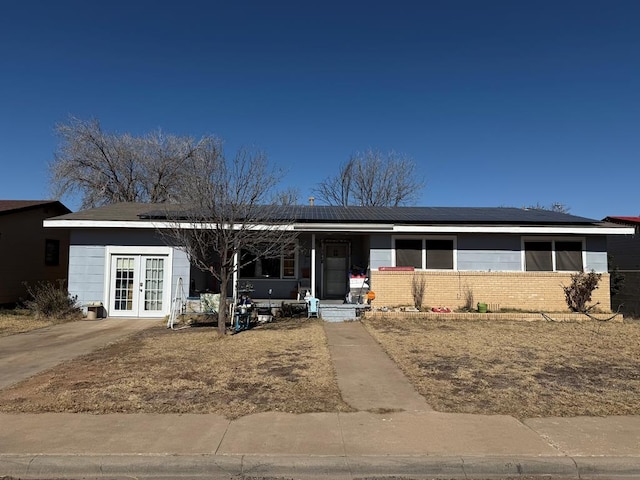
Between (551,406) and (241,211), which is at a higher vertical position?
(241,211)

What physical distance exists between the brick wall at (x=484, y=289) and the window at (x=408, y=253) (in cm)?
58

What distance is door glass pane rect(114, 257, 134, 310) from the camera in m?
15.0

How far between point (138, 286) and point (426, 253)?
9663mm

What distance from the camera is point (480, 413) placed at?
5695 mm

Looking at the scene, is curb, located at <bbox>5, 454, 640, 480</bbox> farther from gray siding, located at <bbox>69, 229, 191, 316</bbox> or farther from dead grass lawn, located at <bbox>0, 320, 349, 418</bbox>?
gray siding, located at <bbox>69, 229, 191, 316</bbox>

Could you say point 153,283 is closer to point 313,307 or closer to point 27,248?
point 313,307

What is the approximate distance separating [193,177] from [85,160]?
20.7 meters

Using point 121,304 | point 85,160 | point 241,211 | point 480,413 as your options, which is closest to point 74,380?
point 241,211

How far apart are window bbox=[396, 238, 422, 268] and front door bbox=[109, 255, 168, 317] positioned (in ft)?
25.5

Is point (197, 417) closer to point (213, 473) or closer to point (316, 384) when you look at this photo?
point (213, 473)

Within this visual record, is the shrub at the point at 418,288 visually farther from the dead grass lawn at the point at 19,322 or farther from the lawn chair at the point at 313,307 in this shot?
the dead grass lawn at the point at 19,322

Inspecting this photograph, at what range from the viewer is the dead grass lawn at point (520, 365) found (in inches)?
240

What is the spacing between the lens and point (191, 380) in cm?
709

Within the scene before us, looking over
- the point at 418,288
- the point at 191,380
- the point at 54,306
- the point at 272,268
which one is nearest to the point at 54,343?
the point at 54,306
